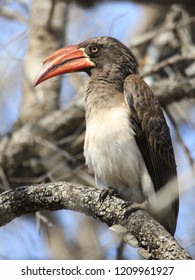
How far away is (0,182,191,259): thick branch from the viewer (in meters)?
4.06

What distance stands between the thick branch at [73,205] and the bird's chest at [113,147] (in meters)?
0.65

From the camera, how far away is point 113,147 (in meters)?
4.93

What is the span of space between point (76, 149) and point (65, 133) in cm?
21

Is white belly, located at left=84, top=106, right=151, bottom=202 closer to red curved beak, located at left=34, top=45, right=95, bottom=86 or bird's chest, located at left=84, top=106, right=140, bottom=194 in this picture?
bird's chest, located at left=84, top=106, right=140, bottom=194

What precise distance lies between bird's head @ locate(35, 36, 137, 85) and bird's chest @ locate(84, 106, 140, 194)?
1.98 ft

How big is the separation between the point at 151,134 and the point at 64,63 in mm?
985

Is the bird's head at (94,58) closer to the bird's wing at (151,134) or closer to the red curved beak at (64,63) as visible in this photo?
the red curved beak at (64,63)

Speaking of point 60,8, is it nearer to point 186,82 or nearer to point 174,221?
point 186,82

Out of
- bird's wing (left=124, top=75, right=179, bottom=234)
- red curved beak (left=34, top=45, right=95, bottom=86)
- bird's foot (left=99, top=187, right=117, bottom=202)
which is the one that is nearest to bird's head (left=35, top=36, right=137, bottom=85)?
red curved beak (left=34, top=45, right=95, bottom=86)

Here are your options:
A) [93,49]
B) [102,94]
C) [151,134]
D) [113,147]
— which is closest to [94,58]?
[93,49]

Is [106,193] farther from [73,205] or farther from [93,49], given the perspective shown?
[93,49]

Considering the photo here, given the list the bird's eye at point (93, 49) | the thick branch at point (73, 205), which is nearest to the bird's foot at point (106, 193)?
the thick branch at point (73, 205)

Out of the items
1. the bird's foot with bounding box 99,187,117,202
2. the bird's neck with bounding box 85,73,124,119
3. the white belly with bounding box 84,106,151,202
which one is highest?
the bird's neck with bounding box 85,73,124,119

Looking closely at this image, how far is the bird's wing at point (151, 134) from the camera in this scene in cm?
513
